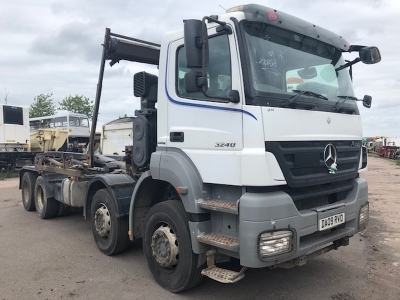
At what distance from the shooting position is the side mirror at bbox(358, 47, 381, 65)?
15.3ft

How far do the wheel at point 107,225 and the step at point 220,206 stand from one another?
1.91 m

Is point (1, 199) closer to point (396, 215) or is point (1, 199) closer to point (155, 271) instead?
point (155, 271)

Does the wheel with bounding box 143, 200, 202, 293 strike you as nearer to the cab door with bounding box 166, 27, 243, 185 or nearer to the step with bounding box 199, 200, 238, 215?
the step with bounding box 199, 200, 238, 215

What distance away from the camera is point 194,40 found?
133 inches

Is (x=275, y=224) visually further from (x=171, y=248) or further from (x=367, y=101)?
(x=367, y=101)

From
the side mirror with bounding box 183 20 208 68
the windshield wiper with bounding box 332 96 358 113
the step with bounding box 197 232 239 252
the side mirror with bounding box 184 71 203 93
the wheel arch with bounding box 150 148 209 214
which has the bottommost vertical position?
the step with bounding box 197 232 239 252

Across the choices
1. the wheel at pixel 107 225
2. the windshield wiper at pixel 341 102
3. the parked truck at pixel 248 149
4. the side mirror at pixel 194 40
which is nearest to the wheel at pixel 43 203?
the wheel at pixel 107 225

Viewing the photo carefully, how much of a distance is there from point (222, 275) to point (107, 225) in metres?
2.41

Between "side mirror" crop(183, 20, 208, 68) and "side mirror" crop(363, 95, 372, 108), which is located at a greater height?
"side mirror" crop(183, 20, 208, 68)

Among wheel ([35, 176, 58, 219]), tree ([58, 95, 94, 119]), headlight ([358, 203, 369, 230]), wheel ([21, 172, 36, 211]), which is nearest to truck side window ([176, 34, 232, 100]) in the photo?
headlight ([358, 203, 369, 230])

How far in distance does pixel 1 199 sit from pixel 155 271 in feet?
29.3

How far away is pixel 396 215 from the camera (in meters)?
8.54

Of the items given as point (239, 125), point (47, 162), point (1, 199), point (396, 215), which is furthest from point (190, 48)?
point (1, 199)

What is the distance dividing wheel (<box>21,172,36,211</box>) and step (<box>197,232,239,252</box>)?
6342mm
